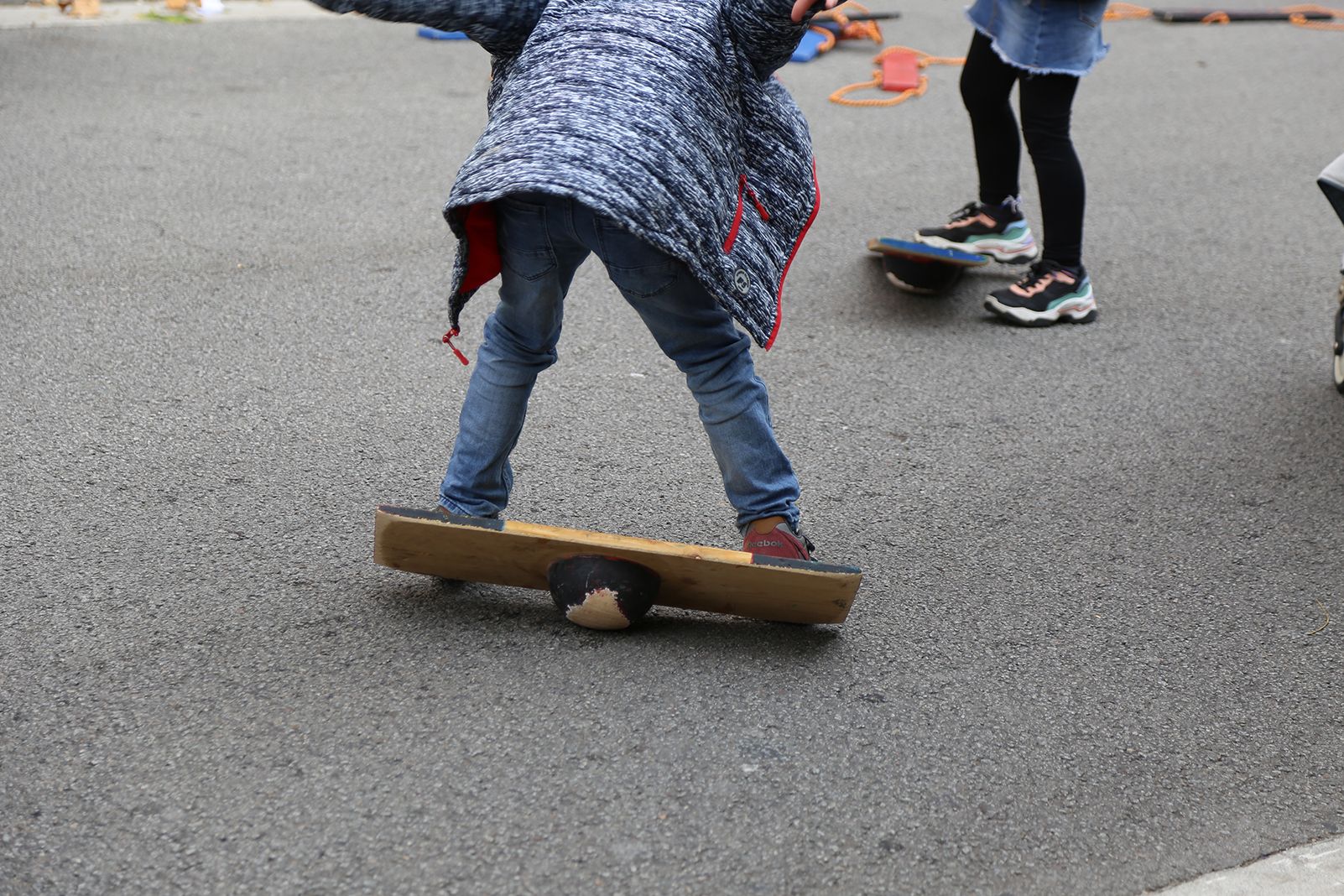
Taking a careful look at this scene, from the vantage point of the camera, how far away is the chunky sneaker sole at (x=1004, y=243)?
4590 millimetres

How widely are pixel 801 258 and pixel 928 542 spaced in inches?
77.1

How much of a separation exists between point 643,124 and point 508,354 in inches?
21.1

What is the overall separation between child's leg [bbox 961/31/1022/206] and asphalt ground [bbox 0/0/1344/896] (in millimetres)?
355

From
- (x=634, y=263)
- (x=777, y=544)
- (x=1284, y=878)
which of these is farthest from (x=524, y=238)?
(x=1284, y=878)

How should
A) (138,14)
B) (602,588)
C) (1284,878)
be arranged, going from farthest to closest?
(138,14) → (602,588) → (1284,878)

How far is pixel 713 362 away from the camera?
245 cm

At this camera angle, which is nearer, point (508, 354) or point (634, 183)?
point (634, 183)

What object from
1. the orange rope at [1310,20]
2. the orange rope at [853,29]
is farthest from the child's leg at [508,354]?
the orange rope at [1310,20]

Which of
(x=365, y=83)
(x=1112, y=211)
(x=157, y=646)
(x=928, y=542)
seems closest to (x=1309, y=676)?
(x=928, y=542)

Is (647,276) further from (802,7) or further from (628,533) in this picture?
(628,533)

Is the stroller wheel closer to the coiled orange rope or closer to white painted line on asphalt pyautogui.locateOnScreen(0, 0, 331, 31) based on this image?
the coiled orange rope

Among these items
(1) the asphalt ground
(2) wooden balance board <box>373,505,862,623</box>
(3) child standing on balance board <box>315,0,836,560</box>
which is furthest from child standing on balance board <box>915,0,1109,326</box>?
(2) wooden balance board <box>373,505,862,623</box>

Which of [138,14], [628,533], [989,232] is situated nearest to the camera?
[628,533]

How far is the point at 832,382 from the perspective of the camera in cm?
378
